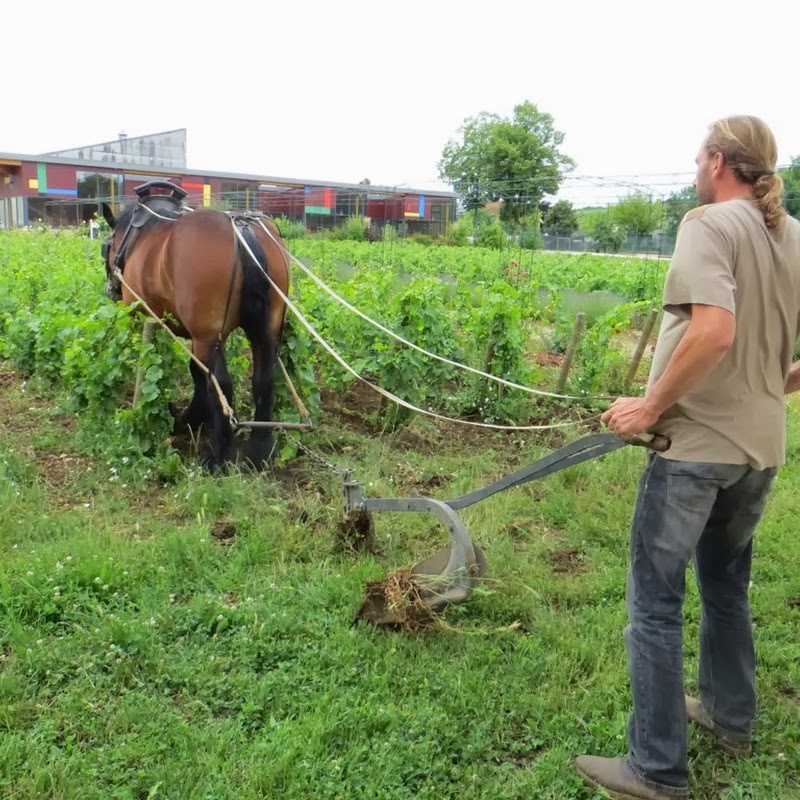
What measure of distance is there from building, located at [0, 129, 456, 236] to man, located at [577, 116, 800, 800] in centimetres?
2496

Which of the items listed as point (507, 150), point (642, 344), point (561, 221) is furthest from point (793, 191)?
point (507, 150)

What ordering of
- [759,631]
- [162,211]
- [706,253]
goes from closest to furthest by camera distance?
[706,253]
[759,631]
[162,211]

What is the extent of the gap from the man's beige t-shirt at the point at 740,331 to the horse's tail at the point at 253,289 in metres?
3.27

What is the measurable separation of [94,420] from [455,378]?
3.43 metres

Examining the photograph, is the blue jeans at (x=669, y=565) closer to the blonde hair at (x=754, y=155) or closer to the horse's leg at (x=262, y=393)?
the blonde hair at (x=754, y=155)

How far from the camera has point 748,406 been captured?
7.47 feet

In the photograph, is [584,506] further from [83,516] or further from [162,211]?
[162,211]

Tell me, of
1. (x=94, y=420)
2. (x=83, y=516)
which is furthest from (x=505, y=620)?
(x=94, y=420)

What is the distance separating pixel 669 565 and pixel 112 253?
17.3 feet

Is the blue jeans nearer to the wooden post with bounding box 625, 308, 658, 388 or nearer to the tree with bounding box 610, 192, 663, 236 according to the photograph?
the wooden post with bounding box 625, 308, 658, 388

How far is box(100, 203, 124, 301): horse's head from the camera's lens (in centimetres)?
607

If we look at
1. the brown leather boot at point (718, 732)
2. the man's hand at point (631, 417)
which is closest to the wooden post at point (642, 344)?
A: the brown leather boot at point (718, 732)

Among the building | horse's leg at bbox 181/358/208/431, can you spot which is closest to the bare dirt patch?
horse's leg at bbox 181/358/208/431

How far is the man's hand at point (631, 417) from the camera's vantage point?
89.0 inches
